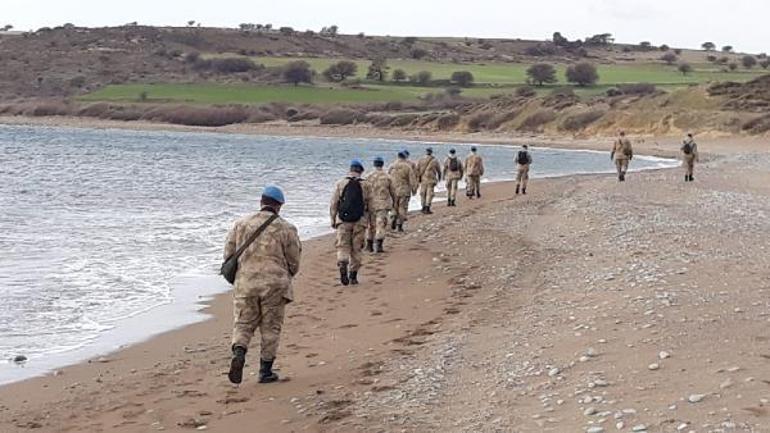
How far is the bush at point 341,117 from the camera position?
334 feet

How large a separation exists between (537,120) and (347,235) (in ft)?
244

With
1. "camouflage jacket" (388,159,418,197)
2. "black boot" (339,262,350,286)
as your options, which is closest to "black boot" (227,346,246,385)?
"black boot" (339,262,350,286)

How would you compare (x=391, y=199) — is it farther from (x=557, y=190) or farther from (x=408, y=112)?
(x=408, y=112)

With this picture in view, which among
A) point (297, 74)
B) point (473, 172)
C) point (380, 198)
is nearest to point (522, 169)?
point (473, 172)

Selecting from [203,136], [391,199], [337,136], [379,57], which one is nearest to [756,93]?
[337,136]

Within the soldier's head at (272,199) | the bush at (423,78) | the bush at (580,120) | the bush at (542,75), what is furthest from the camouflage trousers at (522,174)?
the bush at (423,78)

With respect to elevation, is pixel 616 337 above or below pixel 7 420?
above

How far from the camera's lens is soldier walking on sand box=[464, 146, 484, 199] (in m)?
27.8

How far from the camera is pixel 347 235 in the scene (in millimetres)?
14898

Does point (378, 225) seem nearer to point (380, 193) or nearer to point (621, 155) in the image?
point (380, 193)

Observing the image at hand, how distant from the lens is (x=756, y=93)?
7394cm

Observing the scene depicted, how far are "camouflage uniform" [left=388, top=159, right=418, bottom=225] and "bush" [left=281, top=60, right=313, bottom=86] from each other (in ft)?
361

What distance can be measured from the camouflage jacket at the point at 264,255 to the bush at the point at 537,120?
78268 mm

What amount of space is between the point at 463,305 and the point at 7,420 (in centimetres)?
552
